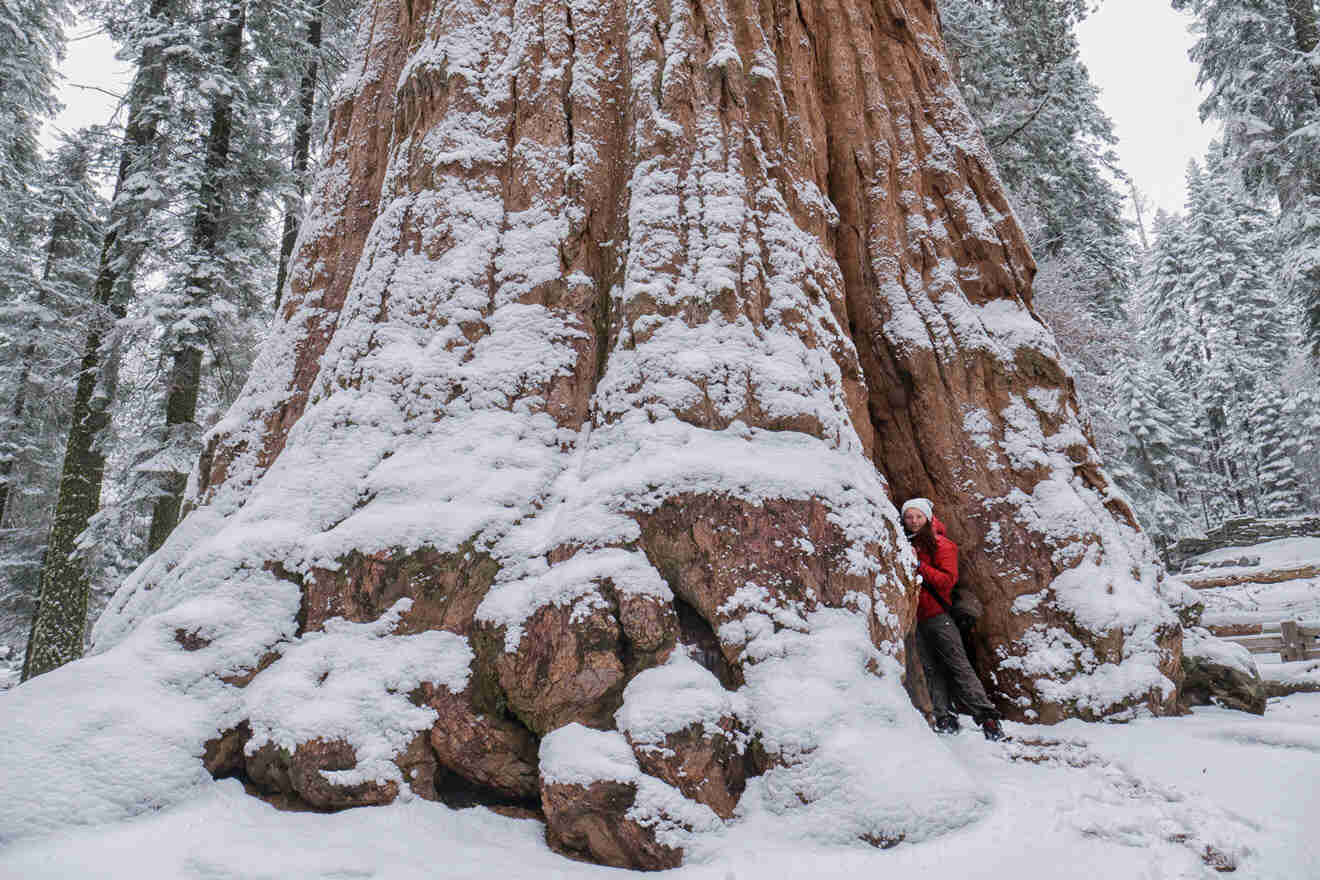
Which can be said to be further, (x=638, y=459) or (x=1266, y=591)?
(x=1266, y=591)

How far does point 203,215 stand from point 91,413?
402cm

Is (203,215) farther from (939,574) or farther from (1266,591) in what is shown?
(1266,591)

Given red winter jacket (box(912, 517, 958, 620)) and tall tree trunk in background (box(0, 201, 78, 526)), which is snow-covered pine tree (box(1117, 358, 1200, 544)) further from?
tall tree trunk in background (box(0, 201, 78, 526))

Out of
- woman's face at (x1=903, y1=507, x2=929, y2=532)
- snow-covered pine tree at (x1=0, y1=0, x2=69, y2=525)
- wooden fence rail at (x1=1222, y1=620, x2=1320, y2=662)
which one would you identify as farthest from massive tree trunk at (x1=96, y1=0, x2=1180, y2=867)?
snow-covered pine tree at (x1=0, y1=0, x2=69, y2=525)

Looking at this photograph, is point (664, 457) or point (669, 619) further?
point (664, 457)

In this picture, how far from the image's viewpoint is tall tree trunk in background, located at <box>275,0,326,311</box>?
11859 mm

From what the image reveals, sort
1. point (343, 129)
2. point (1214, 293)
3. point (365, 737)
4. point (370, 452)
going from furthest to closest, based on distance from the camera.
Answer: point (1214, 293), point (343, 129), point (370, 452), point (365, 737)

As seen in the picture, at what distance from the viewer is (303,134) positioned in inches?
508

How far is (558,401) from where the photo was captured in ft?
13.2

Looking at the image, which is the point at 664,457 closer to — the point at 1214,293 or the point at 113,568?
the point at 113,568

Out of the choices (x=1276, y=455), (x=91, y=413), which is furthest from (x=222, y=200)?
(x=1276, y=455)

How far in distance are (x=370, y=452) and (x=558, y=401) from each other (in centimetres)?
109

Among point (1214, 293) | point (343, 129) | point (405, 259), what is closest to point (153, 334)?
point (343, 129)

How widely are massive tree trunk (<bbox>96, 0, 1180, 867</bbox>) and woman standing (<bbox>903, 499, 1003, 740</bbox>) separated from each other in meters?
0.50
